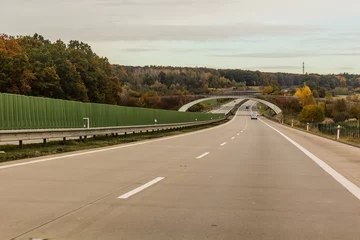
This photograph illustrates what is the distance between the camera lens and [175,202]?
24.7ft

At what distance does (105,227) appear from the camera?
229 inches

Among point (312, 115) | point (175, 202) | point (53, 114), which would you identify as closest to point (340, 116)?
point (312, 115)

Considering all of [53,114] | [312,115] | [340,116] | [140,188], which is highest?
[53,114]

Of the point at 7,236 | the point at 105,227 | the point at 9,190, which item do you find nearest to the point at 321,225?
the point at 105,227

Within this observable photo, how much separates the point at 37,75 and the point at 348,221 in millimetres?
74427

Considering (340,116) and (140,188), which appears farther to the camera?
(340,116)

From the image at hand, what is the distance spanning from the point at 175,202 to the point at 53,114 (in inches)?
607

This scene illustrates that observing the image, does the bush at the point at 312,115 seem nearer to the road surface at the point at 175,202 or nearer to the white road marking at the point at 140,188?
the road surface at the point at 175,202

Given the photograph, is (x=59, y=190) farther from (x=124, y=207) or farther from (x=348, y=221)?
(x=348, y=221)

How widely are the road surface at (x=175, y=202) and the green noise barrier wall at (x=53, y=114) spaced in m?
5.48

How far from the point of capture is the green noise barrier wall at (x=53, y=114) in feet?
58.5

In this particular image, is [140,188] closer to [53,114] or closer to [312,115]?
[53,114]

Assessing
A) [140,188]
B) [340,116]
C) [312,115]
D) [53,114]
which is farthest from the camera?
[340,116]

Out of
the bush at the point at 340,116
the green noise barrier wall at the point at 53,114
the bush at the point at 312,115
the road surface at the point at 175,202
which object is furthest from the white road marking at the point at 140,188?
the bush at the point at 340,116
